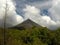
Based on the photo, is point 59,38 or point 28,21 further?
point 28,21

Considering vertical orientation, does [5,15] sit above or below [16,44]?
above

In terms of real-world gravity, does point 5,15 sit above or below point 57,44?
above

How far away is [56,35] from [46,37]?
12.2ft

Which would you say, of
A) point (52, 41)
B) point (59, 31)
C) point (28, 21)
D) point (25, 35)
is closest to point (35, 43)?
point (25, 35)

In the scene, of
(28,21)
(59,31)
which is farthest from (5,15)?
(28,21)

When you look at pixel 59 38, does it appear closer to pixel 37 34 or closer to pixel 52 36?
pixel 52 36

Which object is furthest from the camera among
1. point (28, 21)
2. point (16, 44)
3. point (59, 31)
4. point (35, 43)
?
point (28, 21)

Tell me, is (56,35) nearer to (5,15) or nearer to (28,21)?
(5,15)

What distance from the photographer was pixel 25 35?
53.7 metres

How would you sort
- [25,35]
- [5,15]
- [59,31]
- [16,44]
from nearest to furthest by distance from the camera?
[5,15] → [16,44] → [25,35] → [59,31]

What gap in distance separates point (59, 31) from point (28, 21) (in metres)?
70.8

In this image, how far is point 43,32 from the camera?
57969 millimetres

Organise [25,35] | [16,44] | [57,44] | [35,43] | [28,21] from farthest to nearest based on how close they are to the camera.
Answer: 1. [28,21]
2. [57,44]
3. [25,35]
4. [35,43]
5. [16,44]

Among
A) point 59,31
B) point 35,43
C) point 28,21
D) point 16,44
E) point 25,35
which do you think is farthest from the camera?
Answer: point 28,21
